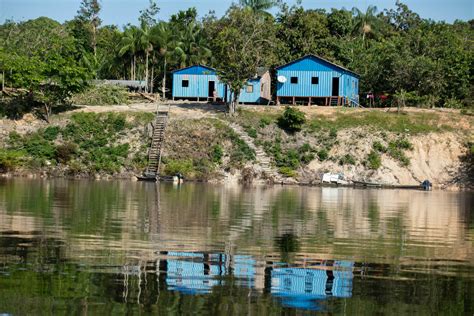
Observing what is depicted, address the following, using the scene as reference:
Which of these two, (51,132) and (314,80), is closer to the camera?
(51,132)

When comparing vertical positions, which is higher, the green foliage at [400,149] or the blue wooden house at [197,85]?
the blue wooden house at [197,85]

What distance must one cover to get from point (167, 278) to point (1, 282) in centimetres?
313

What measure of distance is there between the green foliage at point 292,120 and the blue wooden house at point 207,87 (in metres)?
8.04

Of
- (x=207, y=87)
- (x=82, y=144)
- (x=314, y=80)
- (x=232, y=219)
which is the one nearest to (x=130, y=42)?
(x=207, y=87)

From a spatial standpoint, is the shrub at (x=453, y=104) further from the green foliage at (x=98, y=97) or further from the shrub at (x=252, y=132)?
the green foliage at (x=98, y=97)

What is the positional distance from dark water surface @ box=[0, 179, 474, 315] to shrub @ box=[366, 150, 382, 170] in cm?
2595

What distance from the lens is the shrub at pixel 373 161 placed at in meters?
64.4

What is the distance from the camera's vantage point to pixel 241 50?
68375 mm

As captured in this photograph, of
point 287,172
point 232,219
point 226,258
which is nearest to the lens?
point 226,258

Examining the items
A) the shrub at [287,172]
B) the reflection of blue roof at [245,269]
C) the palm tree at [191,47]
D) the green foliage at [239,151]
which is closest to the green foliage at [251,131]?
the green foliage at [239,151]

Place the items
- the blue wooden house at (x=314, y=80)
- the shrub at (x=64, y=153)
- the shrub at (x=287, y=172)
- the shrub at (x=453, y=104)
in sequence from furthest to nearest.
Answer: the shrub at (x=453, y=104) < the blue wooden house at (x=314, y=80) < the shrub at (x=287, y=172) < the shrub at (x=64, y=153)

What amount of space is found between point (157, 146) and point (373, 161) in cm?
1557

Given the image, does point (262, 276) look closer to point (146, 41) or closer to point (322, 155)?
point (322, 155)

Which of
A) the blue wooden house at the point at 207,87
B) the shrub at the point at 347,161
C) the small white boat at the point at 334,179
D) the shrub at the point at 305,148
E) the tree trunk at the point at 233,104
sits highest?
the blue wooden house at the point at 207,87
